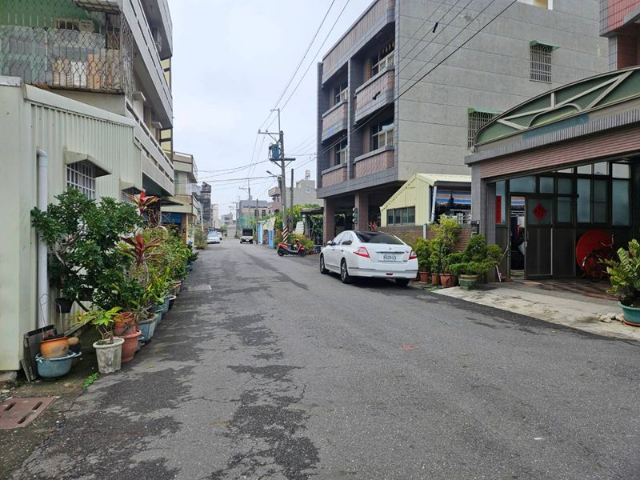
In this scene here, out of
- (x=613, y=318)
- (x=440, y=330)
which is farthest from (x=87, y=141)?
(x=613, y=318)

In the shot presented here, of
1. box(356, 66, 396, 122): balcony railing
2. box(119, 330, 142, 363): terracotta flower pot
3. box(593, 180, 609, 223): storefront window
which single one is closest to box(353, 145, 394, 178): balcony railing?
box(356, 66, 396, 122): balcony railing

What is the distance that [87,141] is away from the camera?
6.66 meters

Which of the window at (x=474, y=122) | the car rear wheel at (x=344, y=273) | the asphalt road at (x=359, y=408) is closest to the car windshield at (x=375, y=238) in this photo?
the car rear wheel at (x=344, y=273)

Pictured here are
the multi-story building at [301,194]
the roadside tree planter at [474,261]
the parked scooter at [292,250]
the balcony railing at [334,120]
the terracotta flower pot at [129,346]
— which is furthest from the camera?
the multi-story building at [301,194]

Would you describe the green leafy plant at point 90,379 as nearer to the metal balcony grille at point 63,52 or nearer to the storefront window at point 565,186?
the metal balcony grille at point 63,52

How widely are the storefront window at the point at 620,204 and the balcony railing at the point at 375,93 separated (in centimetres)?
855

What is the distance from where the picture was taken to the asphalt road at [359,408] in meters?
2.83

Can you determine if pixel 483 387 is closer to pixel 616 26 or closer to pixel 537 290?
pixel 537 290

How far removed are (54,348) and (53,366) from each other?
188 mm

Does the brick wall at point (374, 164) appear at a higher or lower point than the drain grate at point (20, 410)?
higher

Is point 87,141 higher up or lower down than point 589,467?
higher up

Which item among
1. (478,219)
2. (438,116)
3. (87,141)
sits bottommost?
(478,219)

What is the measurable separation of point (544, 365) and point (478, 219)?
730 centimetres

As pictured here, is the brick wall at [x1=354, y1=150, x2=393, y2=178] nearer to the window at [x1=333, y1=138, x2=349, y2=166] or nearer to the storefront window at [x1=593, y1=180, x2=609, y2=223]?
the window at [x1=333, y1=138, x2=349, y2=166]
